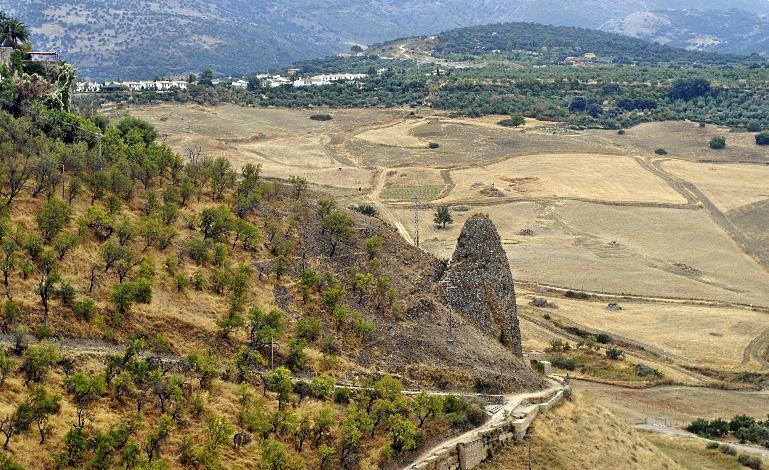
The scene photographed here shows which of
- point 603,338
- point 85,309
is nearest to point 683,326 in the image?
point 603,338

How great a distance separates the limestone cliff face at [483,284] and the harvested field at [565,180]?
2544 inches

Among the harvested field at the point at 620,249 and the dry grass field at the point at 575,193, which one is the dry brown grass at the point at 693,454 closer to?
the dry grass field at the point at 575,193

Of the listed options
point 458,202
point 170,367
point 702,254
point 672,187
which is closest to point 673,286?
point 702,254

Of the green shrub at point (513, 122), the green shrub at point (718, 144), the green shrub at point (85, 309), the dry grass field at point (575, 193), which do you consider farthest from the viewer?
the green shrub at point (513, 122)

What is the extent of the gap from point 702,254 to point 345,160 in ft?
167

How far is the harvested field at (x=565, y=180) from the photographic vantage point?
110062mm

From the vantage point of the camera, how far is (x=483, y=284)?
4153 cm

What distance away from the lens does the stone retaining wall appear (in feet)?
100

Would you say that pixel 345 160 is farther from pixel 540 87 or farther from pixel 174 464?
pixel 174 464

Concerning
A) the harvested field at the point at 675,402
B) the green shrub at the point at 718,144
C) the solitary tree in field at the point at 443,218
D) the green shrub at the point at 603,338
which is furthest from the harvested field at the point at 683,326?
the green shrub at the point at 718,144

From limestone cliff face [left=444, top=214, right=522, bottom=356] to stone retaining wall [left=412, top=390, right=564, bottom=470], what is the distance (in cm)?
640

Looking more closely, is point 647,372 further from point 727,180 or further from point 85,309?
point 727,180

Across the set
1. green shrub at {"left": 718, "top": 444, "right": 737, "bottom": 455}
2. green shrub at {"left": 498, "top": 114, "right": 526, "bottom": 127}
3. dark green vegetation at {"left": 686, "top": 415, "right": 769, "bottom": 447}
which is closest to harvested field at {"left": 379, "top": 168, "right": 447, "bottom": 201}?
green shrub at {"left": 498, "top": 114, "right": 526, "bottom": 127}

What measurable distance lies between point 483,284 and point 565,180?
7812cm
